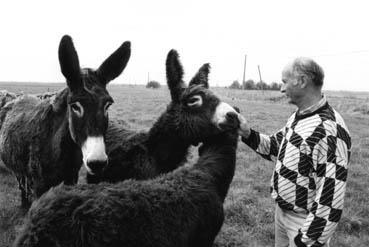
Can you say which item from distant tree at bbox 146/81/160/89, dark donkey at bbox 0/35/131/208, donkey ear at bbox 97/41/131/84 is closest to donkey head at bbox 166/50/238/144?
donkey ear at bbox 97/41/131/84

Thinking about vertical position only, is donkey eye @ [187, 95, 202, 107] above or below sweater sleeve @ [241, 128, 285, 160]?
above

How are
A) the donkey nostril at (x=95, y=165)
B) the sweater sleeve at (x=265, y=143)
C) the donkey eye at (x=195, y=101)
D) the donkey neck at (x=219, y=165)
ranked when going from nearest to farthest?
the donkey neck at (x=219, y=165) → the donkey nostril at (x=95, y=165) → the sweater sleeve at (x=265, y=143) → the donkey eye at (x=195, y=101)

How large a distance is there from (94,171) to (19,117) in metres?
2.62

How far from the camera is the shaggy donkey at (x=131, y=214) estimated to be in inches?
74.3

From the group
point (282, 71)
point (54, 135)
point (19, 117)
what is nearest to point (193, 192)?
point (282, 71)

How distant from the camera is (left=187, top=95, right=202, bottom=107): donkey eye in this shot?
3.68m

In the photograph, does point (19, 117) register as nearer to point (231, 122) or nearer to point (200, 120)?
point (200, 120)

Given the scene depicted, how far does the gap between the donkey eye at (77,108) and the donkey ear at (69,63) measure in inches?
8.1

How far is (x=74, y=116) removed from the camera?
347 centimetres

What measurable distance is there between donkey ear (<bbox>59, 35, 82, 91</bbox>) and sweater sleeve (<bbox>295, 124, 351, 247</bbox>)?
266 centimetres

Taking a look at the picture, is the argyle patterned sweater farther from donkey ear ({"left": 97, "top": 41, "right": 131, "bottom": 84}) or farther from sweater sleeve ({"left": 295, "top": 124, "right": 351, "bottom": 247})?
donkey ear ({"left": 97, "top": 41, "right": 131, "bottom": 84})

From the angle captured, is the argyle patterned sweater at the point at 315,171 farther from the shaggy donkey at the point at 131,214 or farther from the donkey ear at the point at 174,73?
the donkey ear at the point at 174,73

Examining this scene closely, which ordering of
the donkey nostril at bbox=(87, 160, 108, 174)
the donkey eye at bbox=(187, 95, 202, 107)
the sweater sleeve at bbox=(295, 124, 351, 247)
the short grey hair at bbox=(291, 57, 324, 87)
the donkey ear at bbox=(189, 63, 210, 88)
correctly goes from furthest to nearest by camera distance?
1. the donkey ear at bbox=(189, 63, 210, 88)
2. the donkey eye at bbox=(187, 95, 202, 107)
3. the donkey nostril at bbox=(87, 160, 108, 174)
4. the short grey hair at bbox=(291, 57, 324, 87)
5. the sweater sleeve at bbox=(295, 124, 351, 247)

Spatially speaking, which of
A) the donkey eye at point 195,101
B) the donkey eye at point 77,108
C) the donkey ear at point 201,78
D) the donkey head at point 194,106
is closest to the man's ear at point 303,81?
the donkey head at point 194,106
